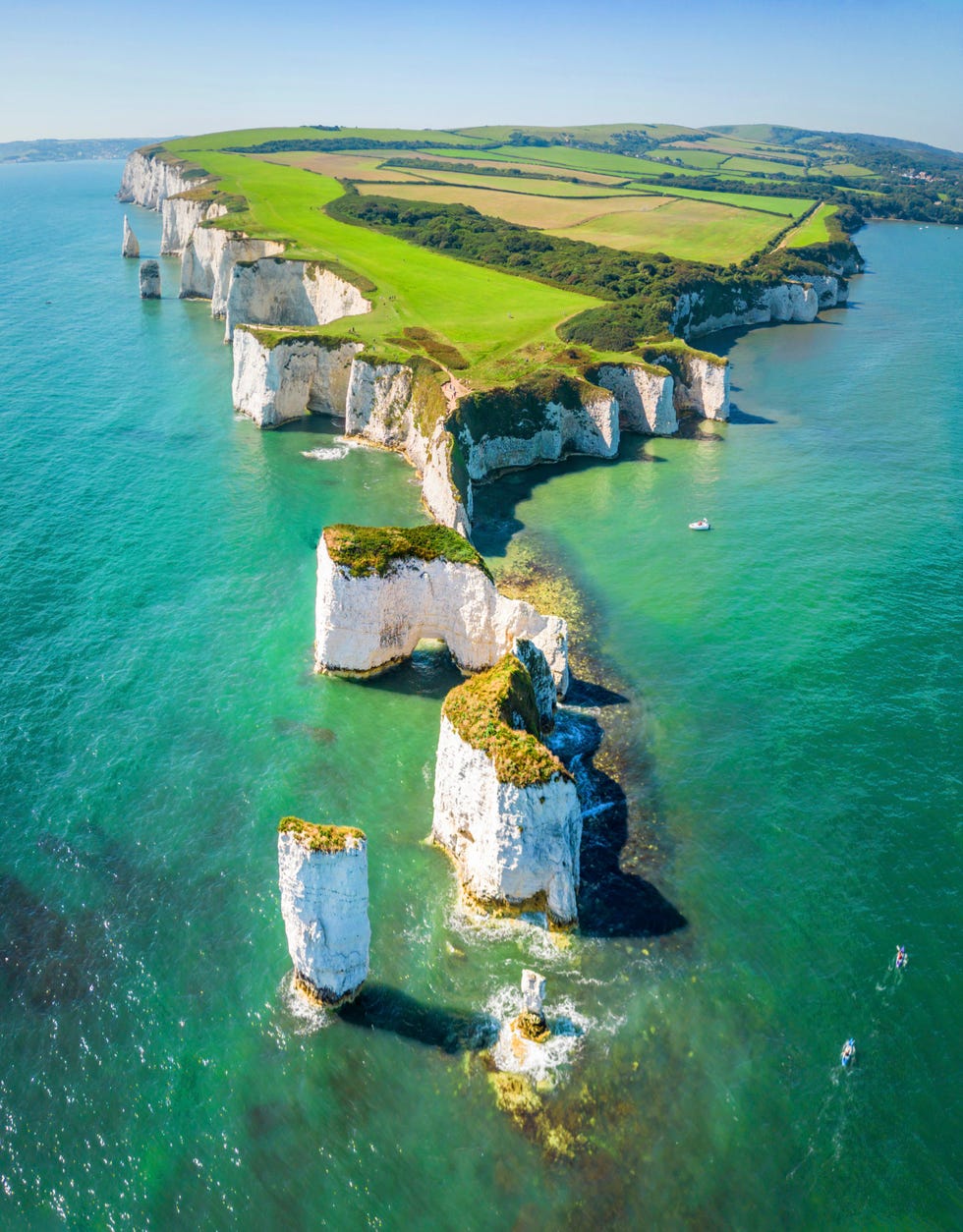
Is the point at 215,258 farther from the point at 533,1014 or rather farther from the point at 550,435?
the point at 533,1014

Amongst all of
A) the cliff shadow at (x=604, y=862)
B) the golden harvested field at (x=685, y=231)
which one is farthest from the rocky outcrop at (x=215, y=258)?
the cliff shadow at (x=604, y=862)

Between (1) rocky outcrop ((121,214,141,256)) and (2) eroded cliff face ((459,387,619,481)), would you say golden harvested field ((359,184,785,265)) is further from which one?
(2) eroded cliff face ((459,387,619,481))

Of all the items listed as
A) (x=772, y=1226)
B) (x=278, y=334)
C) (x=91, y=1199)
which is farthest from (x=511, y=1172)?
(x=278, y=334)

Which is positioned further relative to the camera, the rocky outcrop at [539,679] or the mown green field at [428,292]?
the mown green field at [428,292]

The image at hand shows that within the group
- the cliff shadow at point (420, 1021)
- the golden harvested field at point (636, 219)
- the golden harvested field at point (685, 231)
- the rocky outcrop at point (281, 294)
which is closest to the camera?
the cliff shadow at point (420, 1021)

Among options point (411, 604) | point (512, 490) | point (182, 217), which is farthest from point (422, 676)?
point (182, 217)

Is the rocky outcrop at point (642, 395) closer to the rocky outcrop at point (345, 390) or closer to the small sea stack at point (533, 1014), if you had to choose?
the rocky outcrop at point (345, 390)
